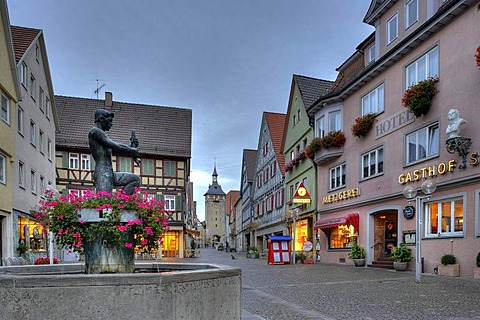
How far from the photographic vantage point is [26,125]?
74.1ft

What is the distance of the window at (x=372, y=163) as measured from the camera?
18969mm

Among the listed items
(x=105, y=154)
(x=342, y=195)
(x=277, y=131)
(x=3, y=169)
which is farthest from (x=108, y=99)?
(x=105, y=154)

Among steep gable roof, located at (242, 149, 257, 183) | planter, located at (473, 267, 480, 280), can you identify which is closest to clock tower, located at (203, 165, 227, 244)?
steep gable roof, located at (242, 149, 257, 183)

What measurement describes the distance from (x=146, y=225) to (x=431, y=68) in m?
13.5

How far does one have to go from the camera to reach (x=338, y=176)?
75.8ft

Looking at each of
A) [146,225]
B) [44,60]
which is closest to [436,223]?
[146,225]

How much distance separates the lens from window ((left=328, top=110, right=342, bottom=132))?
23.0m

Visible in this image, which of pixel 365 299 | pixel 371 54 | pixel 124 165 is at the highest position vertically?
pixel 371 54

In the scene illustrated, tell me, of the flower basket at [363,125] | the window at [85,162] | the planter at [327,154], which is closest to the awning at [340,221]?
the planter at [327,154]

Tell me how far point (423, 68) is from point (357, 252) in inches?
334

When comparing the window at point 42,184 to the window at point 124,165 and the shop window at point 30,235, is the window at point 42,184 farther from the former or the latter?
the window at point 124,165

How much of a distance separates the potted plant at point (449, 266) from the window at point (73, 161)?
29312 mm

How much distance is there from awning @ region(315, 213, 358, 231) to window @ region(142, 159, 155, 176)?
17.9 m

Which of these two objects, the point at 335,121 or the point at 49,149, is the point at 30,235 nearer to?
the point at 49,149
